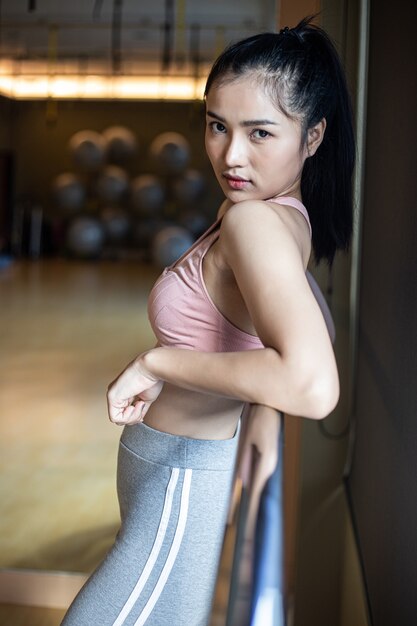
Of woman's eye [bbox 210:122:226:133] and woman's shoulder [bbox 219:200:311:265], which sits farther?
woman's eye [bbox 210:122:226:133]

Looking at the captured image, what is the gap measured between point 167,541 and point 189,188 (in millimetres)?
10226

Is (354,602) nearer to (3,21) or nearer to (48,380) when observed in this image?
(48,380)

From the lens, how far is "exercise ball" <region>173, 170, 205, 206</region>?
11094 millimetres

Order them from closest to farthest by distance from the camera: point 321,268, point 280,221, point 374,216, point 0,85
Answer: point 280,221 < point 374,216 < point 321,268 < point 0,85

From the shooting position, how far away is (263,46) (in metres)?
0.97

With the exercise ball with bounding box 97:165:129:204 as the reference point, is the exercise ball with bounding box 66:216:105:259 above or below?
below

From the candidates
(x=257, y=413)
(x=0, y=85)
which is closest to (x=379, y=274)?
(x=257, y=413)

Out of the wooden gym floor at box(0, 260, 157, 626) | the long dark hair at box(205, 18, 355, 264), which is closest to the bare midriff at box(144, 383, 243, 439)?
the long dark hair at box(205, 18, 355, 264)

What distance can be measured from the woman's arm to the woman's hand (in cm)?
2

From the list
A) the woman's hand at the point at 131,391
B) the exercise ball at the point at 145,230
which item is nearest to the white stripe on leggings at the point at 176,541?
the woman's hand at the point at 131,391

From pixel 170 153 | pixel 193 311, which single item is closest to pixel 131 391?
pixel 193 311

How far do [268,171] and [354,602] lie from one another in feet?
3.94

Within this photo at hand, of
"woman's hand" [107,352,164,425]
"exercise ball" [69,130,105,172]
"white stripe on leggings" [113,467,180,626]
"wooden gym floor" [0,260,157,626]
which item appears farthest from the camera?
"exercise ball" [69,130,105,172]

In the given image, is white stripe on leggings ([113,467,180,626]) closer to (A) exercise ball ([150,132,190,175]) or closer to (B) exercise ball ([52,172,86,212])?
(A) exercise ball ([150,132,190,175])
